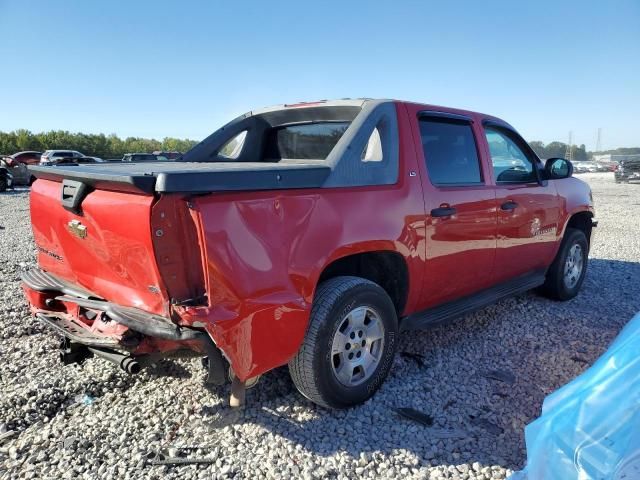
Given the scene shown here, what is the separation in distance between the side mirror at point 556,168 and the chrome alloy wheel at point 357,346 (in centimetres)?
270

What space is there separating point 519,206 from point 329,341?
7.72 feet

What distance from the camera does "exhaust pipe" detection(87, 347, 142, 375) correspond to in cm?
244

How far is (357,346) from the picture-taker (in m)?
2.89

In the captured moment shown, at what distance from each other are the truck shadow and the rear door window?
1.39 metres

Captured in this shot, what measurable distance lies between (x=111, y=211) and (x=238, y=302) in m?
0.79

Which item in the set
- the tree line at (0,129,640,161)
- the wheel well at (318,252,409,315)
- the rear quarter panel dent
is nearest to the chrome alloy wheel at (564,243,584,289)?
the wheel well at (318,252,409,315)

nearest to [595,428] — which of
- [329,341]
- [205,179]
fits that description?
[329,341]

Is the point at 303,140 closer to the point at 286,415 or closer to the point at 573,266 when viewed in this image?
the point at 286,415

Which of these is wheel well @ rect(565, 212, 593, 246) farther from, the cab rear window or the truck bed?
the truck bed

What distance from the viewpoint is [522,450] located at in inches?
100

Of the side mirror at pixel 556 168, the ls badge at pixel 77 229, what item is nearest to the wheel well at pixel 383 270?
the ls badge at pixel 77 229

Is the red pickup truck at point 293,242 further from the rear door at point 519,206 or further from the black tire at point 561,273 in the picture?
the black tire at point 561,273

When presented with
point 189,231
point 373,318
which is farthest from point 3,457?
point 373,318

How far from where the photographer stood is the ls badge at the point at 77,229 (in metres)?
2.56
